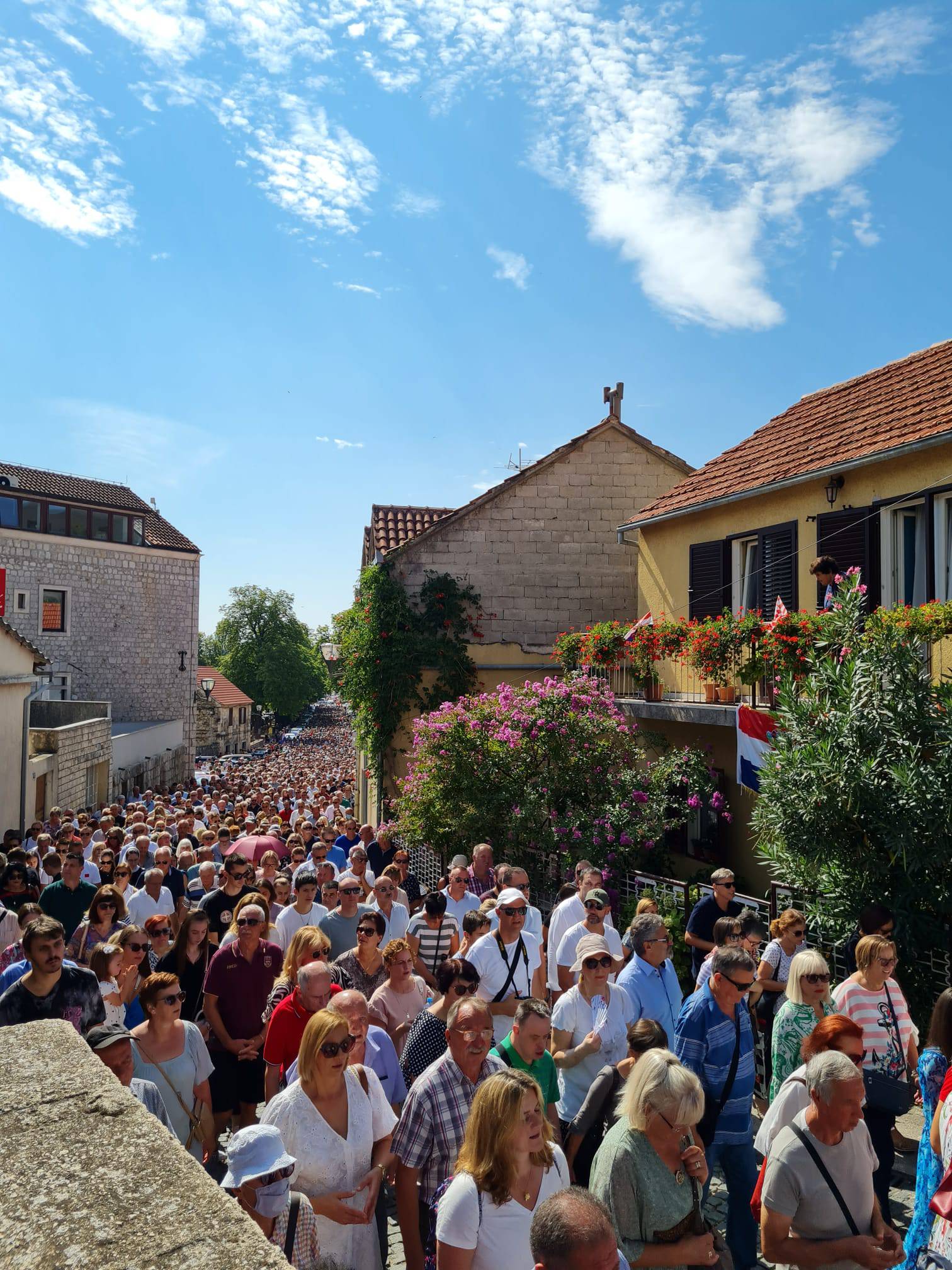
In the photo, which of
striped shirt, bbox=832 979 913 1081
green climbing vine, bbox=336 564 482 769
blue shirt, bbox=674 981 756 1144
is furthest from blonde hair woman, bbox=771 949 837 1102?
green climbing vine, bbox=336 564 482 769

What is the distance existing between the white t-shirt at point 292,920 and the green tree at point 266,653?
68.1m

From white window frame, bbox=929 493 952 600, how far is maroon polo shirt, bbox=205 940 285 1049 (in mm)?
8277

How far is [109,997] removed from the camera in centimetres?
593

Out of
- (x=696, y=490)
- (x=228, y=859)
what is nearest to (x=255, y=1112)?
(x=228, y=859)

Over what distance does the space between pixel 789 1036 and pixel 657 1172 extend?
1959 mm

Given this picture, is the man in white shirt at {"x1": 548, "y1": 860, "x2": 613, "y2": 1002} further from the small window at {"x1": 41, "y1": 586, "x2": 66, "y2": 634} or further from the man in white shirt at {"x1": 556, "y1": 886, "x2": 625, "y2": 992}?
the small window at {"x1": 41, "y1": 586, "x2": 66, "y2": 634}

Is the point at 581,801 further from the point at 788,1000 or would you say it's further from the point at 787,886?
the point at 788,1000

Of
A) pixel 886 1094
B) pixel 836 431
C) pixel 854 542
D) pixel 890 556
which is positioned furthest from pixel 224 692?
pixel 886 1094

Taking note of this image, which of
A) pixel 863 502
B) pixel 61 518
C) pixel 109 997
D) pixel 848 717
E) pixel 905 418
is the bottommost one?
pixel 109 997

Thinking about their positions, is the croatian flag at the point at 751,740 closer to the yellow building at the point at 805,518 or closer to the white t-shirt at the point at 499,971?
the yellow building at the point at 805,518

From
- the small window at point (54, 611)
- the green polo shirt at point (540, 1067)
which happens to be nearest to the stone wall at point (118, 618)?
the small window at point (54, 611)

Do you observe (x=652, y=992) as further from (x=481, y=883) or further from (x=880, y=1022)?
→ (x=481, y=883)

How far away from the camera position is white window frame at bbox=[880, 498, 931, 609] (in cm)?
1141

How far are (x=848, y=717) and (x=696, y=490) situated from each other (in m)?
8.13
